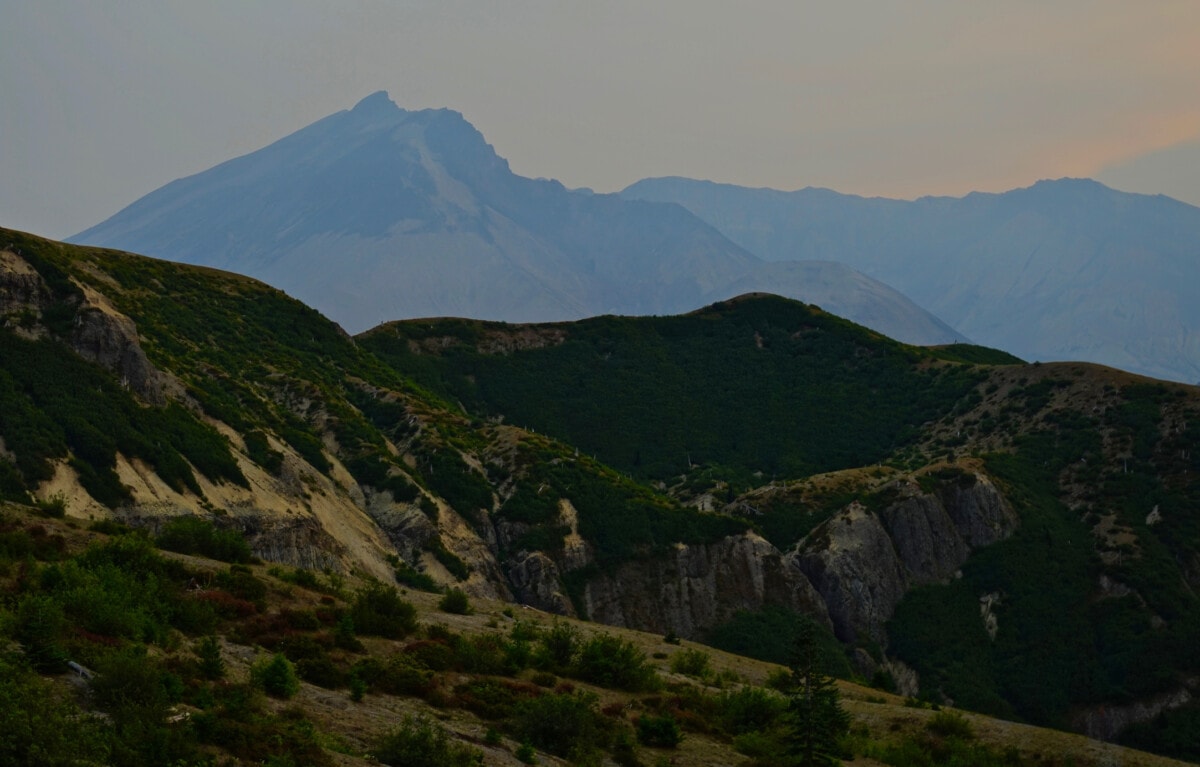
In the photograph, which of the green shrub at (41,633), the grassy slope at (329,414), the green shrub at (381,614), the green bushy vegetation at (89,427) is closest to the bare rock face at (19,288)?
the grassy slope at (329,414)

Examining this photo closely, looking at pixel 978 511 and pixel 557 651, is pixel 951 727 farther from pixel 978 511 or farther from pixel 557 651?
pixel 978 511

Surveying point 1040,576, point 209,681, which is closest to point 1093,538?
point 1040,576

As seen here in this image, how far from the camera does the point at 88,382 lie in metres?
69.9

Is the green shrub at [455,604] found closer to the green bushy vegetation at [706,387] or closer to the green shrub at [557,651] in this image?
the green shrub at [557,651]

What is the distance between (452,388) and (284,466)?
187 ft

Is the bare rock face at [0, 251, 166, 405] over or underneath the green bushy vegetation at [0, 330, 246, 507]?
over

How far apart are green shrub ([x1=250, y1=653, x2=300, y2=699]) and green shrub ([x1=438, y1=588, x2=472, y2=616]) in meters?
16.9

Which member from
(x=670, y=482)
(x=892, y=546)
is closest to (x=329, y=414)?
(x=670, y=482)

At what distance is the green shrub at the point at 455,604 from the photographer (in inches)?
1646

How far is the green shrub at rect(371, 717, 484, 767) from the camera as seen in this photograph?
68.6 feet

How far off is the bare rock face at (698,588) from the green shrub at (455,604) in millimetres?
45052

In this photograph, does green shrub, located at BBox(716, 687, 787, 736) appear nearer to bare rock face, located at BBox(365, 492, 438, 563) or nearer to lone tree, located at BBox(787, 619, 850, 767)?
lone tree, located at BBox(787, 619, 850, 767)

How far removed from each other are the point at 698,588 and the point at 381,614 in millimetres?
60552

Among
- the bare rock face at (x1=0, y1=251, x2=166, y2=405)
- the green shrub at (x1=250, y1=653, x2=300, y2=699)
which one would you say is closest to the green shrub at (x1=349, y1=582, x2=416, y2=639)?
the green shrub at (x1=250, y1=653, x2=300, y2=699)
